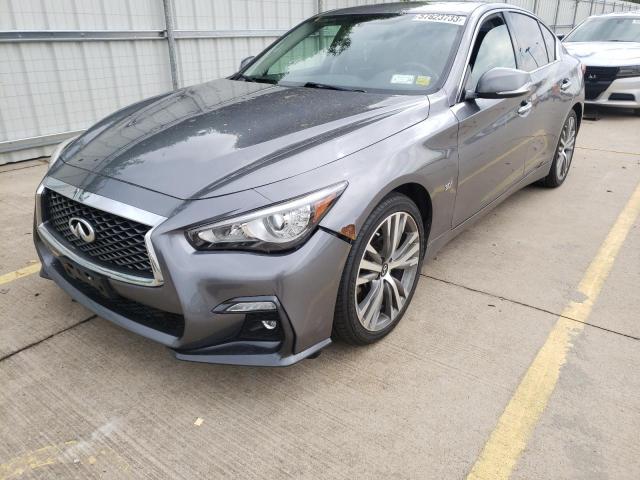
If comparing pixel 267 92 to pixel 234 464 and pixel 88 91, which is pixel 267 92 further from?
pixel 88 91

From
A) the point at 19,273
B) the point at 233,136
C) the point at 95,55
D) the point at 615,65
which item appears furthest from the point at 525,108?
the point at 615,65

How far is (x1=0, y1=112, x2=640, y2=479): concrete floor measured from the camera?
80.2 inches

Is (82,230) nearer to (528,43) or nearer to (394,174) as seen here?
(394,174)

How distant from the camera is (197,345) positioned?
2.15m

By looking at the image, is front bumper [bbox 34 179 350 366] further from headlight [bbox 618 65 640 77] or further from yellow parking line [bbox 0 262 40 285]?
headlight [bbox 618 65 640 77]

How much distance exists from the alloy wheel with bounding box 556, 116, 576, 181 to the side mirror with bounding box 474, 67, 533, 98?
6.75ft

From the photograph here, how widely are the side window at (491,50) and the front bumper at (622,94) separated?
5511 mm

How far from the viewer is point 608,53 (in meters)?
8.41

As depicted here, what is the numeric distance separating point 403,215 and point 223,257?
101cm

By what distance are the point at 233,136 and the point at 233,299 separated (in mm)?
865

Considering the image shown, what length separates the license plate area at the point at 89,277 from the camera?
7.43 feet

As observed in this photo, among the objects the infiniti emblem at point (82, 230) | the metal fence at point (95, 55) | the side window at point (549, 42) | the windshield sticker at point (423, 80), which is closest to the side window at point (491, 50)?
the windshield sticker at point (423, 80)

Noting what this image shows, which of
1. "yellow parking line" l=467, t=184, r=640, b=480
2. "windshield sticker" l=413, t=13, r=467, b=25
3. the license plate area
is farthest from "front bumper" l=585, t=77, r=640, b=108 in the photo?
the license plate area

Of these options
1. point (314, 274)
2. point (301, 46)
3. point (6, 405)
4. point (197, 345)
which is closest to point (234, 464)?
point (197, 345)
